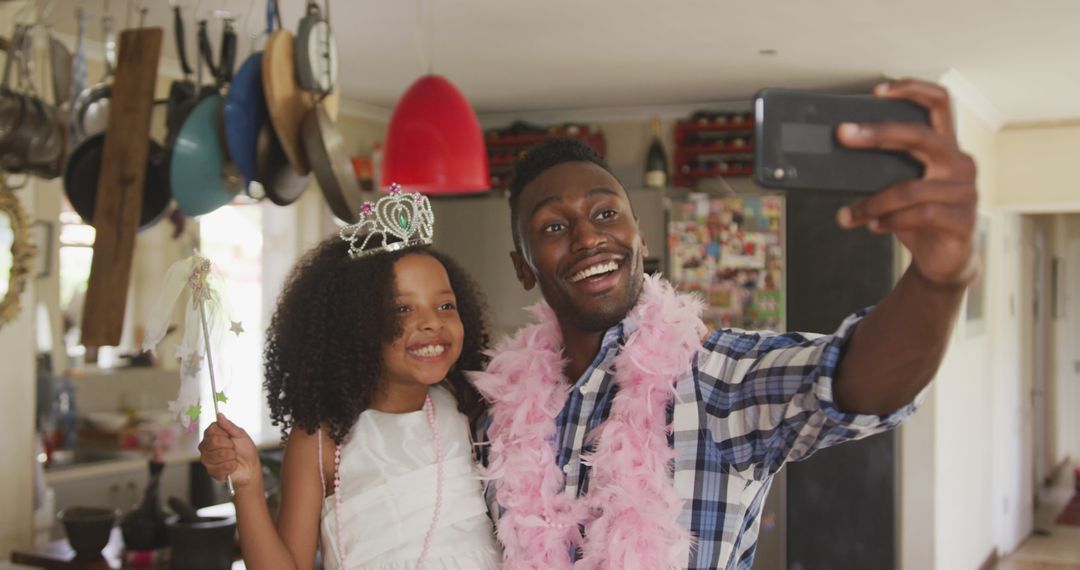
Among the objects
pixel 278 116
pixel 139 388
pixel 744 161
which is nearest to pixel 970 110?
pixel 744 161

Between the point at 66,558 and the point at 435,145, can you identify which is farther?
the point at 435,145

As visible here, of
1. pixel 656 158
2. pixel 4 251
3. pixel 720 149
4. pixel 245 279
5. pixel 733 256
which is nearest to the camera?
pixel 4 251

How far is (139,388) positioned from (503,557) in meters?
3.93

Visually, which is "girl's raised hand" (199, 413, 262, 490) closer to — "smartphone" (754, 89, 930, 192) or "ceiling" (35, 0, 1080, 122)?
"smartphone" (754, 89, 930, 192)

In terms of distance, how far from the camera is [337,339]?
1552 mm

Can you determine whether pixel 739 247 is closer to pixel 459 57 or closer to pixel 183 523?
pixel 459 57

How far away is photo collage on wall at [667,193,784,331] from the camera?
4504mm

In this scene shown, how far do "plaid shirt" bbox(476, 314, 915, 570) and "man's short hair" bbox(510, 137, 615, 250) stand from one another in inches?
9.2

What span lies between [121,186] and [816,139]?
2099mm

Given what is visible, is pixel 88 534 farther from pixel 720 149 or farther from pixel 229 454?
pixel 720 149

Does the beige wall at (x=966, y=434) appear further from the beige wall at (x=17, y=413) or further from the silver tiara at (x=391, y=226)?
the beige wall at (x=17, y=413)

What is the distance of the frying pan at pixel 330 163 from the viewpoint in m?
2.51

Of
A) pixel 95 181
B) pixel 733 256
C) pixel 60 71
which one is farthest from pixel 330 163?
pixel 733 256

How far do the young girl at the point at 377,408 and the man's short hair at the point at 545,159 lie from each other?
→ 0.68 ft
